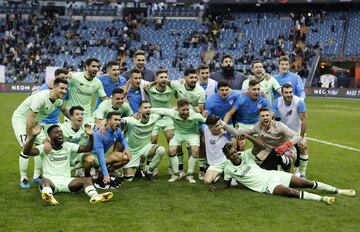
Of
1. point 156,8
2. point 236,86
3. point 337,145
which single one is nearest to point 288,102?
point 236,86

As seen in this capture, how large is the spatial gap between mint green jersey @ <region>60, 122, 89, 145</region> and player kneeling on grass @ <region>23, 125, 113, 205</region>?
0.58 meters

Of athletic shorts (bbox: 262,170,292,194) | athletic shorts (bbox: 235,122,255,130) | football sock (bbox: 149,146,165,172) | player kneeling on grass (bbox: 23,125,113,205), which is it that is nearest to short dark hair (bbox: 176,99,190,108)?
football sock (bbox: 149,146,165,172)

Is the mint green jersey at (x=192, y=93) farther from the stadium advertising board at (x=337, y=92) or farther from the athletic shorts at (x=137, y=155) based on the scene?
the stadium advertising board at (x=337, y=92)

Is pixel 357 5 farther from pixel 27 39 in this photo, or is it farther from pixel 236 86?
pixel 236 86

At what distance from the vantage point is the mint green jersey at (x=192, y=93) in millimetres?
10133

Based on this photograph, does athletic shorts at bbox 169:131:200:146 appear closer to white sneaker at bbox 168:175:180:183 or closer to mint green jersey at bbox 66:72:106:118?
white sneaker at bbox 168:175:180:183

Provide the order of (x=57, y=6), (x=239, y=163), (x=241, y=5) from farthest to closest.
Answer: (x=57, y=6) → (x=241, y=5) → (x=239, y=163)

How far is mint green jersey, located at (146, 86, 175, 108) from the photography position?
33.9 feet

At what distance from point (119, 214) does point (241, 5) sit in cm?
4822

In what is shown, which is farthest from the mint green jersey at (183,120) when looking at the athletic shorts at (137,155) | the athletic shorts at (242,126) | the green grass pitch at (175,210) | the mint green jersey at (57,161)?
the mint green jersey at (57,161)

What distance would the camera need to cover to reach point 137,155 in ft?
32.2

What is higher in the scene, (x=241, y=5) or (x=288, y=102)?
(x=241, y=5)

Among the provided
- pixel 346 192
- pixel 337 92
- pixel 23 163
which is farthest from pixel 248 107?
pixel 337 92

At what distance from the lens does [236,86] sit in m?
10.8
